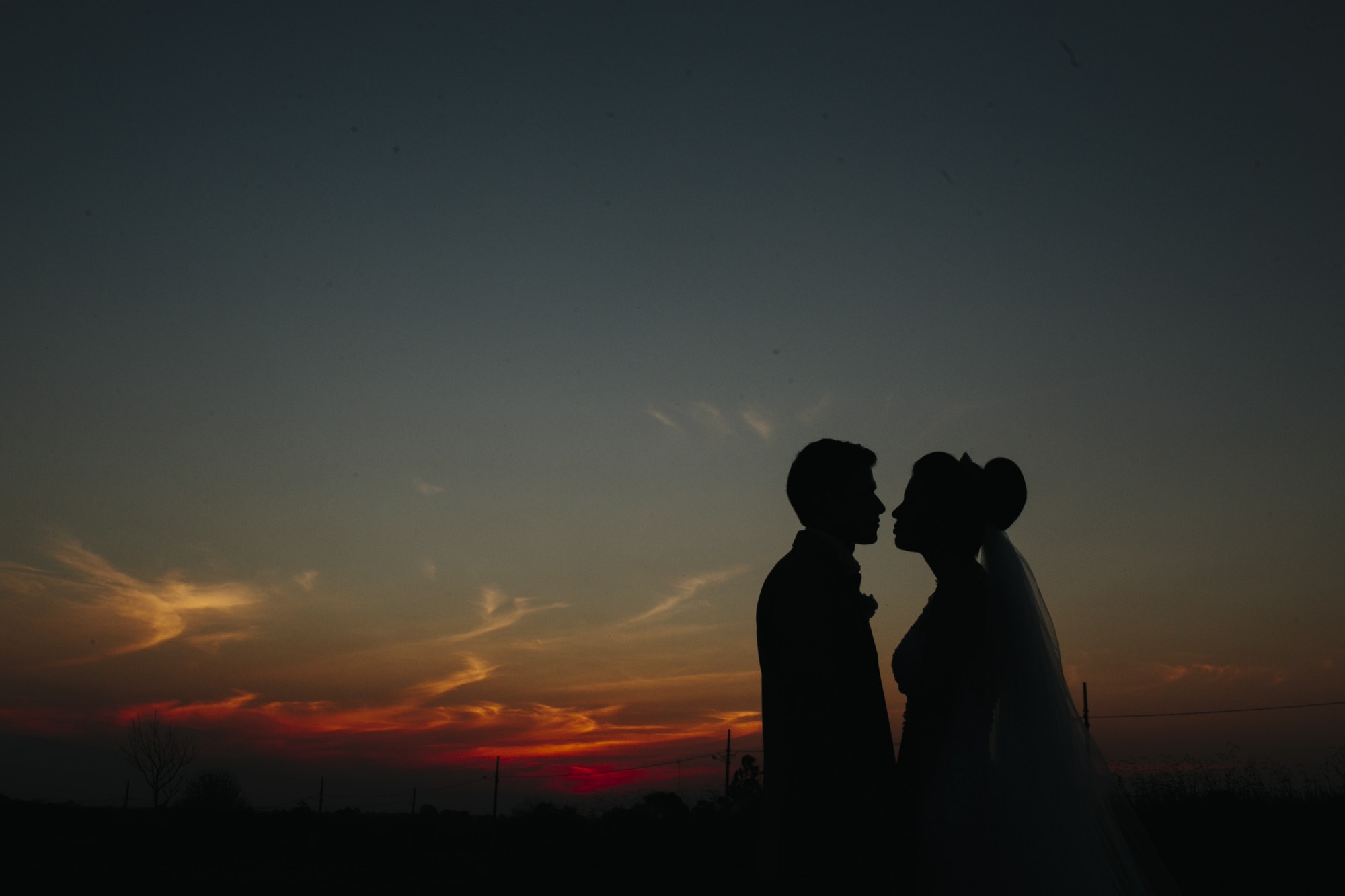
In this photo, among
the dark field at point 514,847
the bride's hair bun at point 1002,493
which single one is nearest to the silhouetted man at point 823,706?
the bride's hair bun at point 1002,493

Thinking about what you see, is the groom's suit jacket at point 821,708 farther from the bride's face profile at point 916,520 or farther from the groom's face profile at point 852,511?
the bride's face profile at point 916,520

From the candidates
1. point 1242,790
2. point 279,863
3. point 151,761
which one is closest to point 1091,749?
point 1242,790

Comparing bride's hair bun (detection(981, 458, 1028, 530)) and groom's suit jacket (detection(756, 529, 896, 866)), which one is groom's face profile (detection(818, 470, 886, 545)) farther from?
bride's hair bun (detection(981, 458, 1028, 530))

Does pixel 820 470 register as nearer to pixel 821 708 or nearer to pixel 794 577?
pixel 794 577

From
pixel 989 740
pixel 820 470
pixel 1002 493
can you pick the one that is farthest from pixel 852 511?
pixel 1002 493

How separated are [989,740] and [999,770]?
0.13 metres

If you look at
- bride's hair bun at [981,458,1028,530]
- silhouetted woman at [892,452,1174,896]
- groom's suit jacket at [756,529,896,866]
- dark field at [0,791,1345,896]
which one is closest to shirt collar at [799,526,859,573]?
groom's suit jacket at [756,529,896,866]

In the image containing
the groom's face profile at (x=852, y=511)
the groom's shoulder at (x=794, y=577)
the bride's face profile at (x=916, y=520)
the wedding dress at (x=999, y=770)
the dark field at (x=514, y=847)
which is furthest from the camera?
the dark field at (x=514, y=847)

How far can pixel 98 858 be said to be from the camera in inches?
1053

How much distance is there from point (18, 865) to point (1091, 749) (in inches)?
1207

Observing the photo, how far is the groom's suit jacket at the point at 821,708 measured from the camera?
2619 millimetres

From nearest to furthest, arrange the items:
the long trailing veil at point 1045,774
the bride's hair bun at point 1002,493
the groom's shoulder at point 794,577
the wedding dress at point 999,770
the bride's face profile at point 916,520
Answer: the groom's shoulder at point 794,577
the wedding dress at point 999,770
the long trailing veil at point 1045,774
the bride's face profile at point 916,520
the bride's hair bun at point 1002,493

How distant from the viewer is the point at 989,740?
356 centimetres

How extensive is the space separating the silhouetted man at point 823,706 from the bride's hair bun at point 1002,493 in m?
1.30
